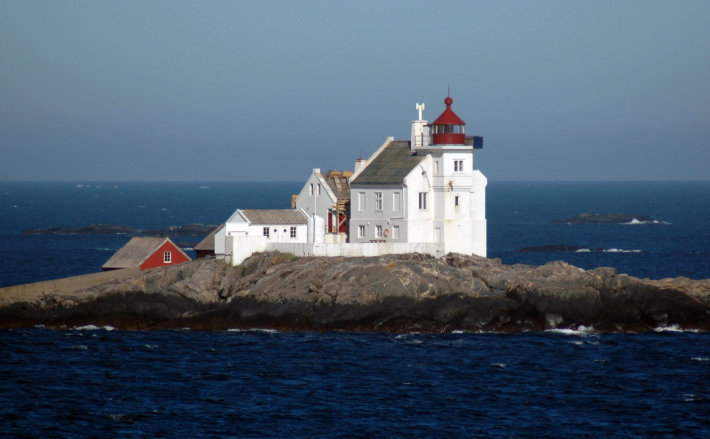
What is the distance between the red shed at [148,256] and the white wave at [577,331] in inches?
800

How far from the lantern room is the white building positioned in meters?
0.05

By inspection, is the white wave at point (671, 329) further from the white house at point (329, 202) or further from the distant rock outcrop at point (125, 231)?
the distant rock outcrop at point (125, 231)

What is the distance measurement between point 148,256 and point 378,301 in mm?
14567

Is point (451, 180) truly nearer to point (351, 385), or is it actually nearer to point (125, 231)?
point (351, 385)

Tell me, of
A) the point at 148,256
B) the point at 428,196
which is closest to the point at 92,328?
the point at 148,256

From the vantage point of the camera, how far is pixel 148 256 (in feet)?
189

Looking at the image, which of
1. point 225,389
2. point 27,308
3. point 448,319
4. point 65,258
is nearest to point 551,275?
point 448,319

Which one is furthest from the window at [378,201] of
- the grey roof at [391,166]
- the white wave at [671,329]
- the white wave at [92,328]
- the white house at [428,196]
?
the white wave at [671,329]

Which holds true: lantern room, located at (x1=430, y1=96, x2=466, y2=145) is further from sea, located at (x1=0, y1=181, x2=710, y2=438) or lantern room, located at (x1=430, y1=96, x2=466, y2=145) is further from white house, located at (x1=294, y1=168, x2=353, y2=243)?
sea, located at (x1=0, y1=181, x2=710, y2=438)

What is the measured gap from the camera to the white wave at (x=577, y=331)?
1986 inches

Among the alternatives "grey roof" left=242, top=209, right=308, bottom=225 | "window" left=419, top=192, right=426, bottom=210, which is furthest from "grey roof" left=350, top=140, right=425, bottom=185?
"grey roof" left=242, top=209, right=308, bottom=225

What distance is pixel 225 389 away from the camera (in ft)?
134

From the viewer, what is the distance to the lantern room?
57.2m

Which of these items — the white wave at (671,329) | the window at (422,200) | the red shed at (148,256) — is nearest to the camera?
the white wave at (671,329)
